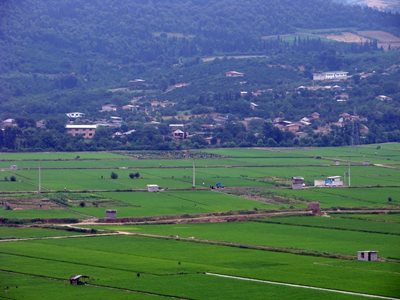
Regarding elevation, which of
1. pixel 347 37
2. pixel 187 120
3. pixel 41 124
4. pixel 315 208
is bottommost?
pixel 315 208

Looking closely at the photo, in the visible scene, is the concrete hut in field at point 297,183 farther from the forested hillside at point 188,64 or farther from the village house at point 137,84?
the village house at point 137,84

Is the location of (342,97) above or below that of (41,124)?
above

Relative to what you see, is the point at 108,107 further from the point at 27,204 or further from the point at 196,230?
the point at 196,230

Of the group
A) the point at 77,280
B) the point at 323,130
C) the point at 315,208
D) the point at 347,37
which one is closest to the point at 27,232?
the point at 77,280

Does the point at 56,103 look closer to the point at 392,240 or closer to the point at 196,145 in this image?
the point at 196,145

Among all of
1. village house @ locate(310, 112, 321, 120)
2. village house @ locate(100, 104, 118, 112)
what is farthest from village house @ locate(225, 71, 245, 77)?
village house @ locate(310, 112, 321, 120)

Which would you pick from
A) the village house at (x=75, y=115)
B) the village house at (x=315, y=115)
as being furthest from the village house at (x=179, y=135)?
the village house at (x=315, y=115)
